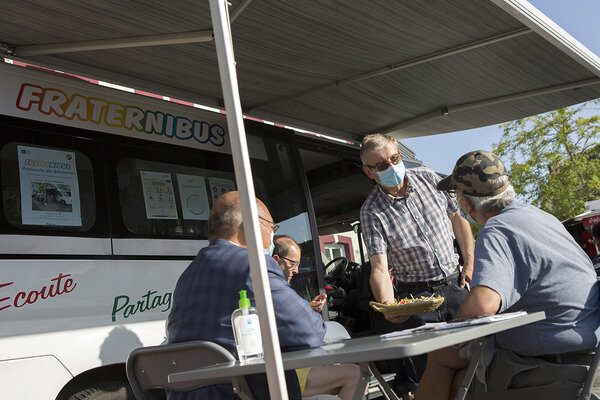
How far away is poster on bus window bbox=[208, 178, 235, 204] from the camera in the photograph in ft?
13.8

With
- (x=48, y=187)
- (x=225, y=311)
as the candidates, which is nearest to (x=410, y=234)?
(x=225, y=311)

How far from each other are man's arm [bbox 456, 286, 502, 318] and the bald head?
954 mm

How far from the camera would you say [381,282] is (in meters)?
3.70

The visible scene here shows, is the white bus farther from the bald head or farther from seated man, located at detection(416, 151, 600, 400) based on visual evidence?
seated man, located at detection(416, 151, 600, 400)

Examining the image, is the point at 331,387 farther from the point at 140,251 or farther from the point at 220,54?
the point at 220,54

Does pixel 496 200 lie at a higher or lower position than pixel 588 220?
lower

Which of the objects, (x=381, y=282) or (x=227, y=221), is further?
(x=381, y=282)

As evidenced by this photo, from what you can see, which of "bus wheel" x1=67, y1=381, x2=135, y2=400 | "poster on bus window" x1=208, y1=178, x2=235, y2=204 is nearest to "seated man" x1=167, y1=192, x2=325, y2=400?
"bus wheel" x1=67, y1=381, x2=135, y2=400

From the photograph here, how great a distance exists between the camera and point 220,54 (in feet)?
6.30

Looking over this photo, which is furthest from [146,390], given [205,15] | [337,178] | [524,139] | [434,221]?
[524,139]

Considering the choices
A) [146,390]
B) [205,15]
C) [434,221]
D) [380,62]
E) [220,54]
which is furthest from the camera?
[380,62]

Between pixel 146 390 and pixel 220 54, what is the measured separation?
4.02ft

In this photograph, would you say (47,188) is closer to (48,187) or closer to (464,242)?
(48,187)

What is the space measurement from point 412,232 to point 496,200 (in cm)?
128
